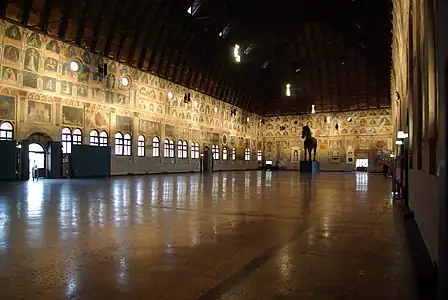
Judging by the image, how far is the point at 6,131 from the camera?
24047mm

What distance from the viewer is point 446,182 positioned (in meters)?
2.39

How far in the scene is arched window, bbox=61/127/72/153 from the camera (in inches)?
1103

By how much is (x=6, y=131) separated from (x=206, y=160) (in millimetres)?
25989

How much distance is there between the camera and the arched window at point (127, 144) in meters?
33.8

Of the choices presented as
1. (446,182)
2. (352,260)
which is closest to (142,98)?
(352,260)

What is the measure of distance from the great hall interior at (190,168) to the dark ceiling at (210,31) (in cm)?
17

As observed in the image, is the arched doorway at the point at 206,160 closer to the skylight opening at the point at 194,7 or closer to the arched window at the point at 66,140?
the skylight opening at the point at 194,7

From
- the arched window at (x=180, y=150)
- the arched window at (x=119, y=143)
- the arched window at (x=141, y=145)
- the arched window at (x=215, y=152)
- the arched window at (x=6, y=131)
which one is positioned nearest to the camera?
the arched window at (x=6, y=131)

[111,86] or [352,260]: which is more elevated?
[111,86]

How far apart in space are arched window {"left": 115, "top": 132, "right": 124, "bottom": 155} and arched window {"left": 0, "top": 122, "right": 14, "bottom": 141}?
9537 millimetres

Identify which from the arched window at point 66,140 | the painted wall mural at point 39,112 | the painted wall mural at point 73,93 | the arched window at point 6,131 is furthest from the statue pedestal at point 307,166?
the arched window at point 6,131

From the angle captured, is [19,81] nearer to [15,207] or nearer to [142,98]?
[142,98]

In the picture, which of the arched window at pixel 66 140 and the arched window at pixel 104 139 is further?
the arched window at pixel 104 139

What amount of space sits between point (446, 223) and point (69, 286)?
11.8 ft
